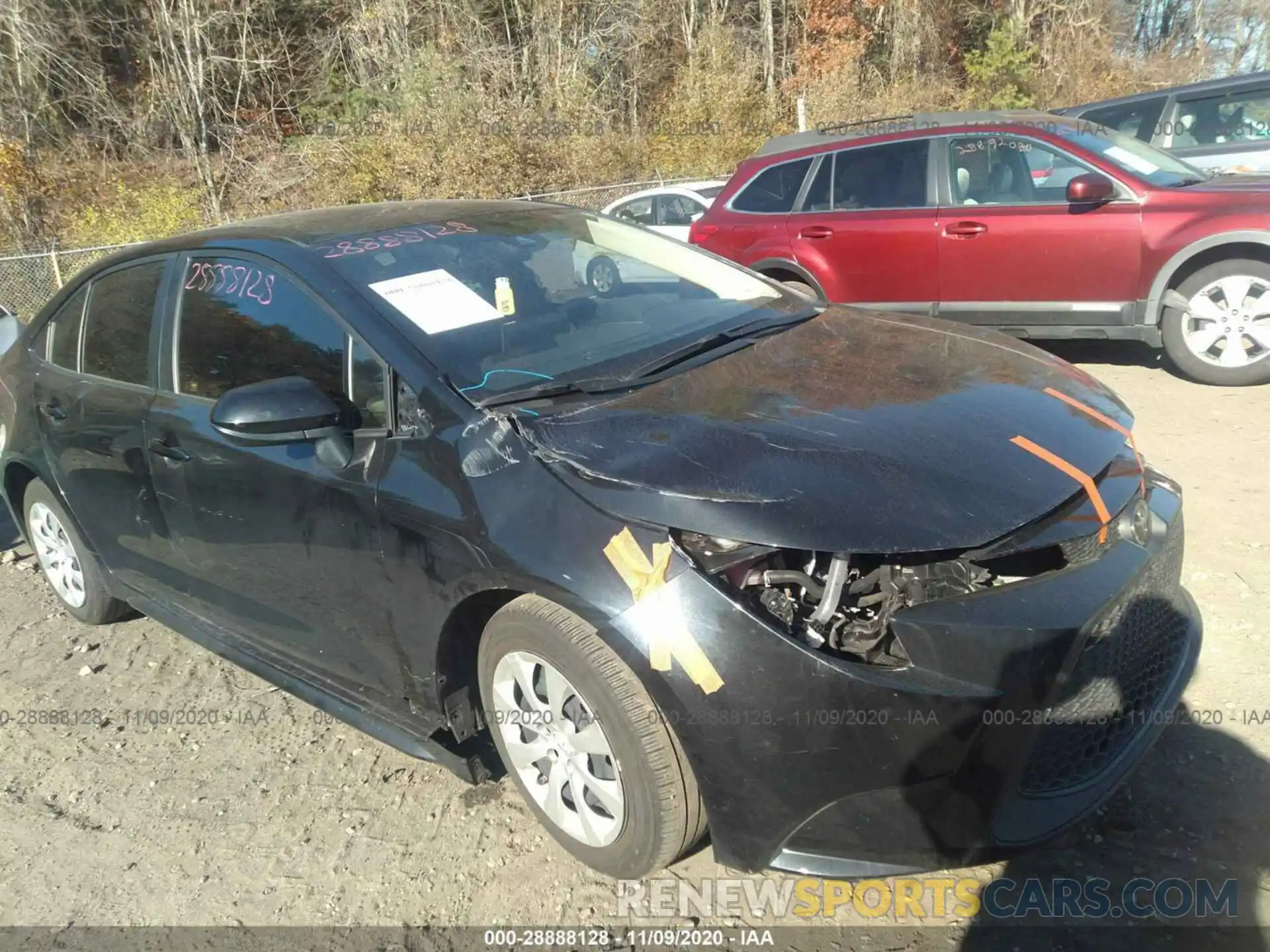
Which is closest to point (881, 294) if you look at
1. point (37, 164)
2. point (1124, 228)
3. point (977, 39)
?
point (1124, 228)

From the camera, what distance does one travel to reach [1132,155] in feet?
21.6

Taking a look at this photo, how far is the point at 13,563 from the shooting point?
5.40 metres

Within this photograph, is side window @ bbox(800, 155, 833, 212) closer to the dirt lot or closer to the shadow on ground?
the shadow on ground

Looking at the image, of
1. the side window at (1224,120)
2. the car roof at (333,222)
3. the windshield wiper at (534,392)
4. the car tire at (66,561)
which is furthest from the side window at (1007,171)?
the car tire at (66,561)

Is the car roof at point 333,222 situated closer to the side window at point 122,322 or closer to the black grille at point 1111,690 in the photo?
the side window at point 122,322

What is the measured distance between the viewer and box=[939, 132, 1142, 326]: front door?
20.6ft


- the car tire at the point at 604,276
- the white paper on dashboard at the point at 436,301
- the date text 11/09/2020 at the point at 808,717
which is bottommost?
the date text 11/09/2020 at the point at 808,717

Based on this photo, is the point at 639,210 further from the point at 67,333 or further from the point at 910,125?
the point at 67,333

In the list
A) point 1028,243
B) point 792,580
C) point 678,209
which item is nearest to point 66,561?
point 792,580

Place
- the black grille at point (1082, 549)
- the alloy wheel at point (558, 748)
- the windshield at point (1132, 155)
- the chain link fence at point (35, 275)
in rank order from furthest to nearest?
the chain link fence at point (35, 275) → the windshield at point (1132, 155) → the alloy wheel at point (558, 748) → the black grille at point (1082, 549)

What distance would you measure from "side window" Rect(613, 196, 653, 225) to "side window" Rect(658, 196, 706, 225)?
0.52 feet

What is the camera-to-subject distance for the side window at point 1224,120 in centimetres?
950

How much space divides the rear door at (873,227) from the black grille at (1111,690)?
472 centimetres

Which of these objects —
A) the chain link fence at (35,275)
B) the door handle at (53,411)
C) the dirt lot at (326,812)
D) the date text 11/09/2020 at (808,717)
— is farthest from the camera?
the chain link fence at (35,275)
